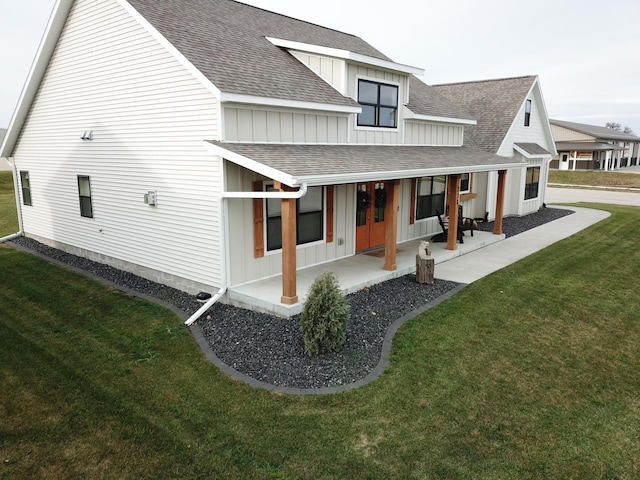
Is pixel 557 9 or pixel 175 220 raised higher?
pixel 557 9

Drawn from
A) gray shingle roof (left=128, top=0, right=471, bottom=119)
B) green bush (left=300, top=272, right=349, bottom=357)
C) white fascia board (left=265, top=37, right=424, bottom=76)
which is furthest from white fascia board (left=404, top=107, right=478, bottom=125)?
green bush (left=300, top=272, right=349, bottom=357)

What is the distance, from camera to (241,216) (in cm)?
898

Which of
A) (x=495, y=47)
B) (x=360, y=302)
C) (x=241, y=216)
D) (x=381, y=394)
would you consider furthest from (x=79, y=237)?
(x=495, y=47)

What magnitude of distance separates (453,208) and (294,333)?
7.13m

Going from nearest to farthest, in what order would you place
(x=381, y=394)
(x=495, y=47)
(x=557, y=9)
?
(x=381, y=394) → (x=557, y=9) → (x=495, y=47)

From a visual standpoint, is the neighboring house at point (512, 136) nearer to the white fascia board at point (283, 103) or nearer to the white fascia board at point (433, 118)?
the white fascia board at point (433, 118)

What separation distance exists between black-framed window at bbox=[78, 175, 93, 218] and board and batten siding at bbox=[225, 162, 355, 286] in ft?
18.0

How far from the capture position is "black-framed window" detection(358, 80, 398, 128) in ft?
38.4

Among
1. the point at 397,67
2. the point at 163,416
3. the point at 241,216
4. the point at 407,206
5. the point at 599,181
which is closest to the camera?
the point at 163,416

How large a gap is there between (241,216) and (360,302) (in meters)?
2.90

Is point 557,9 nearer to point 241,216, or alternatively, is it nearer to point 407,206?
point 407,206

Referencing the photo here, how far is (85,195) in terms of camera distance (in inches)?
483

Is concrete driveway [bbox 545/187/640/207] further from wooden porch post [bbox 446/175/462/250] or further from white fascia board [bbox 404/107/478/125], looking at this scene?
wooden porch post [bbox 446/175/462/250]

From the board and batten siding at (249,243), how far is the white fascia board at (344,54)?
3.06 metres
